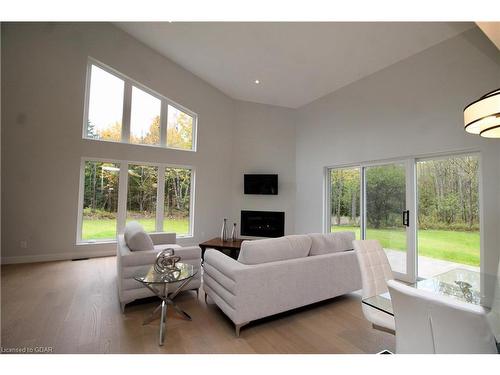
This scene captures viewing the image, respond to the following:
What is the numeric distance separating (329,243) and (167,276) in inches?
73.6

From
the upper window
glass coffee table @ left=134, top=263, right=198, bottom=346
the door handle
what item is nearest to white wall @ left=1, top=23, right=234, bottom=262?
the upper window

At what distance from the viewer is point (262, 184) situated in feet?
20.0

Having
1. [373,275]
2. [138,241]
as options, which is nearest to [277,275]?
[373,275]

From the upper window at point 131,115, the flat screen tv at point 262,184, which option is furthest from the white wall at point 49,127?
the flat screen tv at point 262,184

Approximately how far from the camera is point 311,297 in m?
2.54

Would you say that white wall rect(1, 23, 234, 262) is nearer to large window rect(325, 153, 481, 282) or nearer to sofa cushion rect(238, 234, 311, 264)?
sofa cushion rect(238, 234, 311, 264)

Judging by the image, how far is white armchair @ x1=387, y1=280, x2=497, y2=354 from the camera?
2.74ft

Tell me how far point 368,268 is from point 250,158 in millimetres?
4871

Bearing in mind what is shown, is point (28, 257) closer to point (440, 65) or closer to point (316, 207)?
point (316, 207)

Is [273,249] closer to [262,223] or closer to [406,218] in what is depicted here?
[406,218]

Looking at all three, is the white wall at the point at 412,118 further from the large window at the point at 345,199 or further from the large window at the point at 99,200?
the large window at the point at 99,200

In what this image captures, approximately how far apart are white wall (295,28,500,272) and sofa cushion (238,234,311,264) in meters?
2.49
